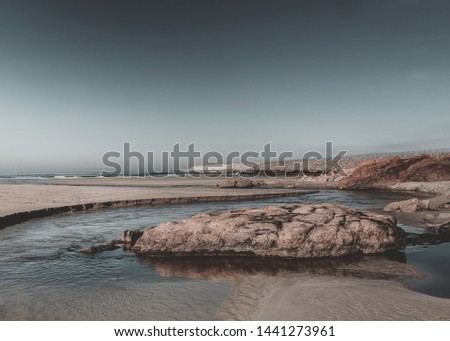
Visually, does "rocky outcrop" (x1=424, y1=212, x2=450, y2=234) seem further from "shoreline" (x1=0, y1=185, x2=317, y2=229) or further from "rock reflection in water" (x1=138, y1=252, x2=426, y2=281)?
"shoreline" (x1=0, y1=185, x2=317, y2=229)

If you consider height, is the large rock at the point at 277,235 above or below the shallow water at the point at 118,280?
above

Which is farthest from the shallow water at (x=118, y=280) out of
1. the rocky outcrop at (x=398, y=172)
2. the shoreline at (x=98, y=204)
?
the rocky outcrop at (x=398, y=172)

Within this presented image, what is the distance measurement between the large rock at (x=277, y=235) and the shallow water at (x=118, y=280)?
566mm

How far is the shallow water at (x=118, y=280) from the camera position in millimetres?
5695

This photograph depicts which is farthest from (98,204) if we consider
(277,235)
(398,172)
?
(398,172)

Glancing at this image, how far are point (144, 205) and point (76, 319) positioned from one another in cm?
1799

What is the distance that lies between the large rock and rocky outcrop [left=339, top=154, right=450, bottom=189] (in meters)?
30.9

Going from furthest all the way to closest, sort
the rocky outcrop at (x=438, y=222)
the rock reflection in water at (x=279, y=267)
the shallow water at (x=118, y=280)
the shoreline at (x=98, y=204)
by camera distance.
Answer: the shoreline at (x=98, y=204)
the rocky outcrop at (x=438, y=222)
the rock reflection in water at (x=279, y=267)
the shallow water at (x=118, y=280)

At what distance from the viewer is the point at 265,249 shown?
30.8 ft

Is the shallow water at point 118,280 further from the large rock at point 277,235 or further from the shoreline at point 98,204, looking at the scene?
the shoreline at point 98,204

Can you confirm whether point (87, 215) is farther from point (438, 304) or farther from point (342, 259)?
point (438, 304)

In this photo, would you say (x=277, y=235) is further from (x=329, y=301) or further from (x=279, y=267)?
(x=329, y=301)
